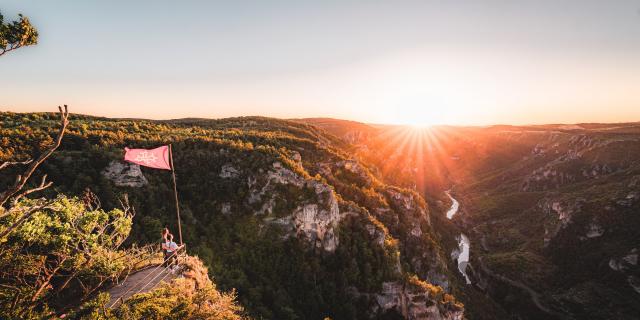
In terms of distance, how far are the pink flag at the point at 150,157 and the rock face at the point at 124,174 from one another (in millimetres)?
42461

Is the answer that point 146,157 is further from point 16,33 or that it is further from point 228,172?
point 228,172

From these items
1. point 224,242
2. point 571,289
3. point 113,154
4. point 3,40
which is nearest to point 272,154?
point 224,242

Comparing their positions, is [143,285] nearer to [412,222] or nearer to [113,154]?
[113,154]

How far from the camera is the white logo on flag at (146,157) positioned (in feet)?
83.2

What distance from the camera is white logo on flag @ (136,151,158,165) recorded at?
83.2 ft

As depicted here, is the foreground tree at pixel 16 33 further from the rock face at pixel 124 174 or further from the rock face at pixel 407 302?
the rock face at pixel 407 302

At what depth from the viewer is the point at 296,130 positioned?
165500 millimetres

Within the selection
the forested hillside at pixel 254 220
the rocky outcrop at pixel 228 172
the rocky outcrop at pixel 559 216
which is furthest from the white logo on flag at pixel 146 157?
the rocky outcrop at pixel 559 216

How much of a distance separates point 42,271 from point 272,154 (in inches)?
2600

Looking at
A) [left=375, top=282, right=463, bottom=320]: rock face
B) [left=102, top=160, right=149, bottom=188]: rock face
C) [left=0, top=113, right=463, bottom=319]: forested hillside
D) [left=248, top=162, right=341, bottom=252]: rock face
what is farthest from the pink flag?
[left=375, top=282, right=463, bottom=320]: rock face

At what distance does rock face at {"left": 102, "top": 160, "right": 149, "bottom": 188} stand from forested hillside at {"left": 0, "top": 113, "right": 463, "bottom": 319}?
18cm

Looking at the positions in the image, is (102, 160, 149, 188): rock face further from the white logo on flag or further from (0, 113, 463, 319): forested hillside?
the white logo on flag

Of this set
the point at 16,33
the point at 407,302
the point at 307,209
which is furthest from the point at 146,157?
the point at 407,302

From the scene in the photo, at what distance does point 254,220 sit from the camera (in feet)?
232
